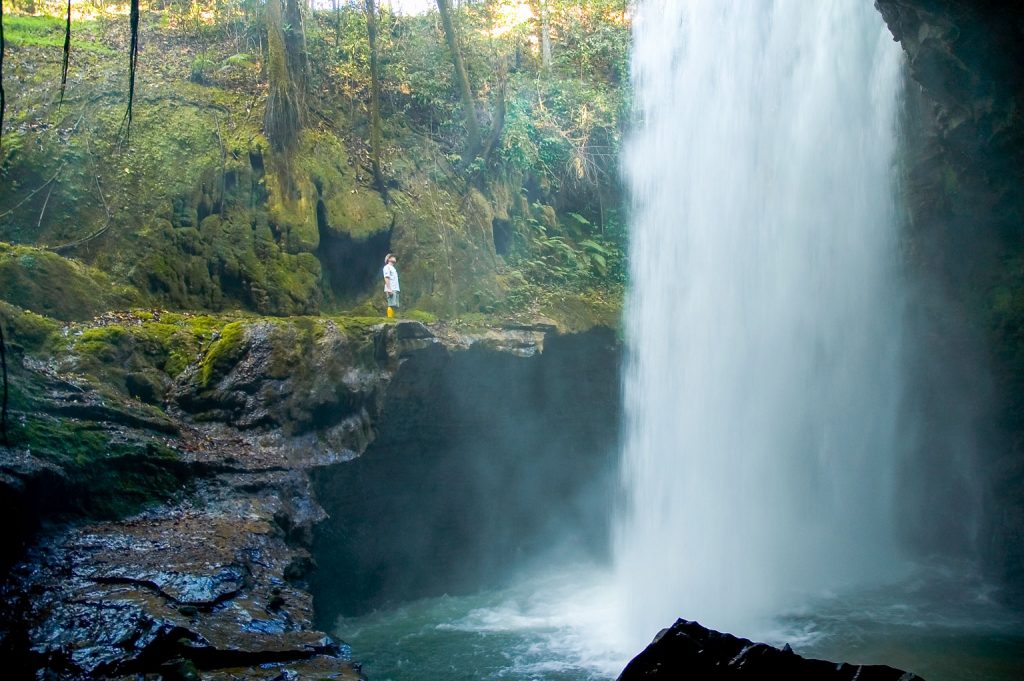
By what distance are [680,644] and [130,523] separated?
553 centimetres

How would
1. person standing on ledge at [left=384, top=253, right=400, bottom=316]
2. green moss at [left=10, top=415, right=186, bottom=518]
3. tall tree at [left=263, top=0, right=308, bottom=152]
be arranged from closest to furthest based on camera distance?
green moss at [left=10, top=415, right=186, bottom=518], person standing on ledge at [left=384, top=253, right=400, bottom=316], tall tree at [left=263, top=0, right=308, bottom=152]

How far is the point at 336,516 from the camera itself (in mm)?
10391

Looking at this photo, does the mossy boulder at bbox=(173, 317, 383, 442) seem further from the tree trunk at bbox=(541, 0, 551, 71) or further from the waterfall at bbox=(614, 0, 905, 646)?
the tree trunk at bbox=(541, 0, 551, 71)

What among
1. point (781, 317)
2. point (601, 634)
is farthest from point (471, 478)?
point (781, 317)

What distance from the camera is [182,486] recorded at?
8.20 meters

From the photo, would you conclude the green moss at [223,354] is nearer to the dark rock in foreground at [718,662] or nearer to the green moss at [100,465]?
the green moss at [100,465]

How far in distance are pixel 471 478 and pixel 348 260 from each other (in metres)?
4.31

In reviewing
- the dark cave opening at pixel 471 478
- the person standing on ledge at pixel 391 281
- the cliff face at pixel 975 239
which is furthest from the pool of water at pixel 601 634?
the person standing on ledge at pixel 391 281

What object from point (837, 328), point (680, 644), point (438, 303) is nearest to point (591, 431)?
point (438, 303)

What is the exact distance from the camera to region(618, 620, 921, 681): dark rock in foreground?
382 centimetres

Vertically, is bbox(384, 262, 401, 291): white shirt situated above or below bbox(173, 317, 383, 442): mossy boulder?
above

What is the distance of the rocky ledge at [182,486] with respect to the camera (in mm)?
5648

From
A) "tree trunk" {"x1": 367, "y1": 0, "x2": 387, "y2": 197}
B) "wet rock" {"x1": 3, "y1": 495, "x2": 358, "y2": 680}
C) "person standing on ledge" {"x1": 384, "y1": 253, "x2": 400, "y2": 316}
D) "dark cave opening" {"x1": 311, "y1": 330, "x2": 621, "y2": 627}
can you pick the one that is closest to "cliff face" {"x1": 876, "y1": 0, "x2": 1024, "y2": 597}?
"dark cave opening" {"x1": 311, "y1": 330, "x2": 621, "y2": 627}

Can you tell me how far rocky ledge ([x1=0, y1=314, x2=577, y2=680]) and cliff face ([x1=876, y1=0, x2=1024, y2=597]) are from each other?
266 inches
